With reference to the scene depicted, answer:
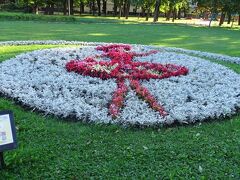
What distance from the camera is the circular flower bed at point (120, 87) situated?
6.30 metres

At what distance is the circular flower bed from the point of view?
6301 millimetres

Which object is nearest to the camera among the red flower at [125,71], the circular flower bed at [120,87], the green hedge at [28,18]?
the circular flower bed at [120,87]

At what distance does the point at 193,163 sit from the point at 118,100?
89.0 inches

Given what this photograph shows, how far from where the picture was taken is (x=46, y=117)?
6.21m

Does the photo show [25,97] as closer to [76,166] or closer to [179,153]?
[76,166]

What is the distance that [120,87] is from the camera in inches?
296

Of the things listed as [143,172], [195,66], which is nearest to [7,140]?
[143,172]

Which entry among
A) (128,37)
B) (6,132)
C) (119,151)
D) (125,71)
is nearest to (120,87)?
(125,71)

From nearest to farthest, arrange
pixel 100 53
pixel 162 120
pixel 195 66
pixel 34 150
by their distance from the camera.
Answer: pixel 34 150, pixel 162 120, pixel 195 66, pixel 100 53

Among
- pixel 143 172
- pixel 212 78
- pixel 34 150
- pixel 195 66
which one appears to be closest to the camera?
pixel 143 172

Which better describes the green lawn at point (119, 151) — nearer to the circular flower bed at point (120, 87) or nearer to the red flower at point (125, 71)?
the circular flower bed at point (120, 87)

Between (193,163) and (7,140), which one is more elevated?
(7,140)

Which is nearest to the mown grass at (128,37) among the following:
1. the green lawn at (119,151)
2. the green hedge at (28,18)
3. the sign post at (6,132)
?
the green hedge at (28,18)

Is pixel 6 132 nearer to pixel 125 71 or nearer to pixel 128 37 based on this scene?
pixel 125 71
